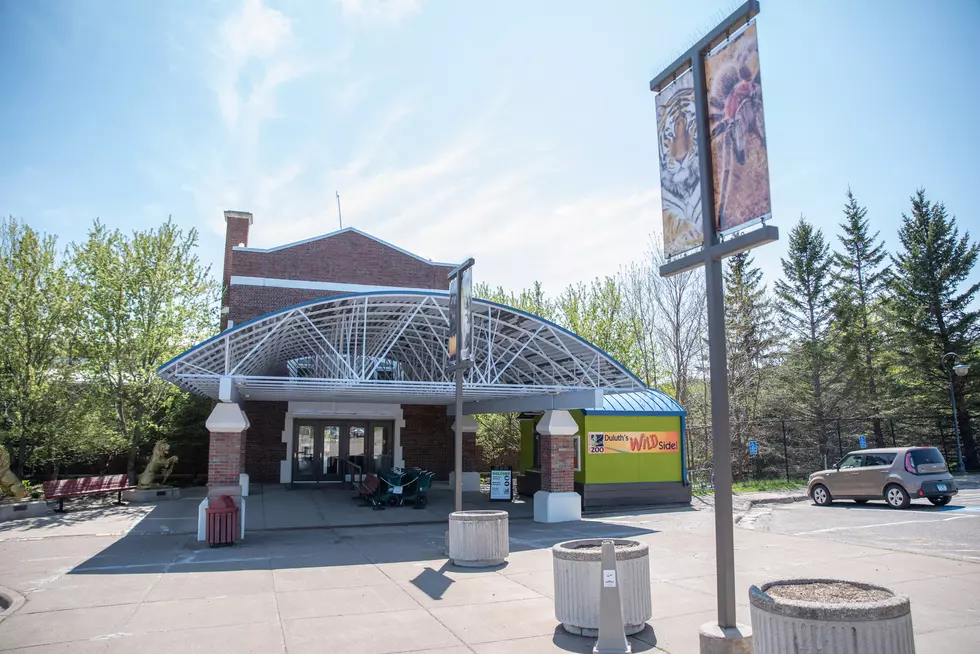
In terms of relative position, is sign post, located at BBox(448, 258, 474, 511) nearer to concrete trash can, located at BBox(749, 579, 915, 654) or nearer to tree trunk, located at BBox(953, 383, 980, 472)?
concrete trash can, located at BBox(749, 579, 915, 654)

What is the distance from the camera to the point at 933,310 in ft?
113

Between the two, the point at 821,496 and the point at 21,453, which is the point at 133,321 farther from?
the point at 821,496

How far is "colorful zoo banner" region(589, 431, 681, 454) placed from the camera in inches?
707

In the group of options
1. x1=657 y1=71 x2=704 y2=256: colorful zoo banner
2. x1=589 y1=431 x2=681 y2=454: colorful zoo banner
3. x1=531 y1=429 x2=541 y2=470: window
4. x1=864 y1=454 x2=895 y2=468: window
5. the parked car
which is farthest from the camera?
x1=531 y1=429 x2=541 y2=470: window

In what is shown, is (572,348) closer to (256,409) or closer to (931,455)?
(931,455)

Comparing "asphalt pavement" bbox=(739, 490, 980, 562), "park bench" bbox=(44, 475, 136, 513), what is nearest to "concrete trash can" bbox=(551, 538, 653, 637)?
"asphalt pavement" bbox=(739, 490, 980, 562)

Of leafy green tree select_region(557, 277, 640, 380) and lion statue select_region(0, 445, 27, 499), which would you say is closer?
lion statue select_region(0, 445, 27, 499)

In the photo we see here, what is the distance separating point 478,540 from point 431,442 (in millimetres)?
13928

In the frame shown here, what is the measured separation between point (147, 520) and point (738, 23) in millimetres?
16003

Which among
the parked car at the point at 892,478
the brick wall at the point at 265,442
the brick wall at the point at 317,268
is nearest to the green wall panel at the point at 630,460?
the parked car at the point at 892,478

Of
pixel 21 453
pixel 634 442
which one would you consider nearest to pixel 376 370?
pixel 634 442

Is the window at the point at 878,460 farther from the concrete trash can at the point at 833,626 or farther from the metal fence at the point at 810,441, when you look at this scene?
the concrete trash can at the point at 833,626

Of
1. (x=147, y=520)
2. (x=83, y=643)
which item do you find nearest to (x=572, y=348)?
(x=147, y=520)

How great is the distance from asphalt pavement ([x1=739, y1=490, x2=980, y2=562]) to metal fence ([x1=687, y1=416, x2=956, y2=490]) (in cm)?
1159
